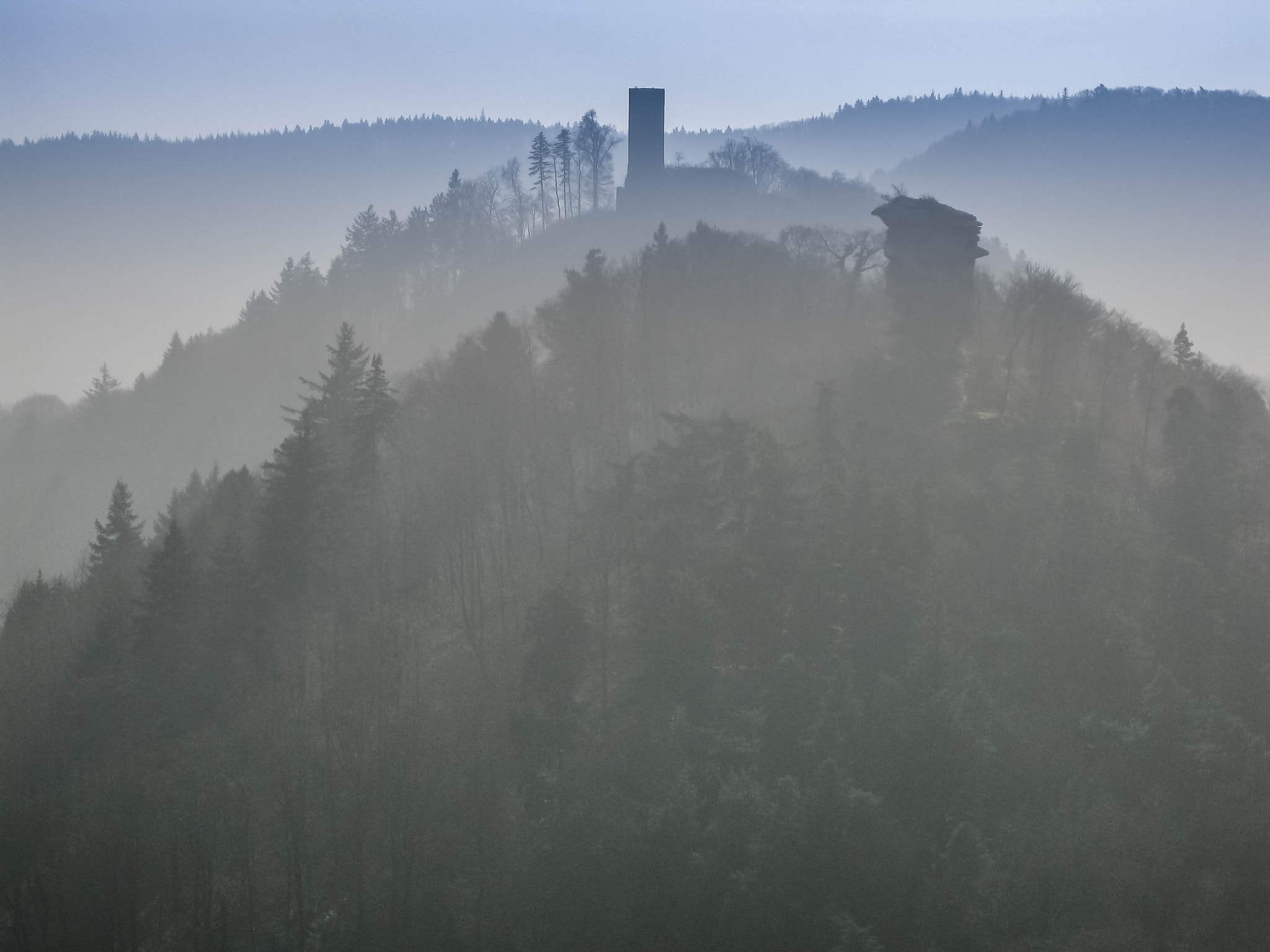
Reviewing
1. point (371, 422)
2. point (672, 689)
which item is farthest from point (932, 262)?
point (371, 422)

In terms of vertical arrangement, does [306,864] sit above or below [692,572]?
below

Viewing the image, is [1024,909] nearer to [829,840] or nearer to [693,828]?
[829,840]

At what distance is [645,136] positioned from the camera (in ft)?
304

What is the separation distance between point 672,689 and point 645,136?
202ft

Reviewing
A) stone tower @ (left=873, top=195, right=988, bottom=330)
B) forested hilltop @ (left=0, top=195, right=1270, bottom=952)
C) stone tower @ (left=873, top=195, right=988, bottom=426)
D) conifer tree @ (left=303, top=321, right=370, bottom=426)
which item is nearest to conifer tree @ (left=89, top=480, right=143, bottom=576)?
forested hilltop @ (left=0, top=195, right=1270, bottom=952)

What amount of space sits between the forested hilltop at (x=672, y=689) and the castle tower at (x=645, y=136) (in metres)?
43.2

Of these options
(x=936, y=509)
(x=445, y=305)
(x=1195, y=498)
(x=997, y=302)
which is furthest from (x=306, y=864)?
(x=445, y=305)

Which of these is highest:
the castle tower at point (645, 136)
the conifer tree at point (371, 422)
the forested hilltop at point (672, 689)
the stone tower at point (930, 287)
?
the castle tower at point (645, 136)

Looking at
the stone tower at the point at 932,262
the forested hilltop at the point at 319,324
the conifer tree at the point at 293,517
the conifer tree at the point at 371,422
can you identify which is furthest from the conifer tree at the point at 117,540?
the stone tower at the point at 932,262

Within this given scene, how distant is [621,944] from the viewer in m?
37.2

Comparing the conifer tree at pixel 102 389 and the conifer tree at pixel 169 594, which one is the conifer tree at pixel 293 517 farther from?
the conifer tree at pixel 102 389

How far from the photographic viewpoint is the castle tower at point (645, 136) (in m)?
92.5

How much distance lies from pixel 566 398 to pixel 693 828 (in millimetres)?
22816

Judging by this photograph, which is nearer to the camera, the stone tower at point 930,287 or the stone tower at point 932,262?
the stone tower at point 930,287
